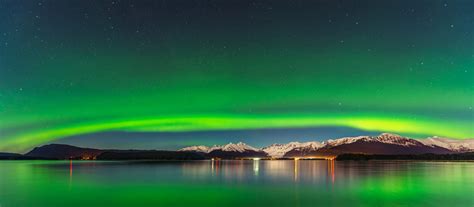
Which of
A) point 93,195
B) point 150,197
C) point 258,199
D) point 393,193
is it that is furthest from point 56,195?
point 393,193

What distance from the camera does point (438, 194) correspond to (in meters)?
38.4

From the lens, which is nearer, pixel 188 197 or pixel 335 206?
pixel 335 206

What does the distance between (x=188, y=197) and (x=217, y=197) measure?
2303 mm

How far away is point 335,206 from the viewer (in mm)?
30031

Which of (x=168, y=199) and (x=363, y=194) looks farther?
(x=363, y=194)

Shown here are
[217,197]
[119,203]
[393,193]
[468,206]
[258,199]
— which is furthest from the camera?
[393,193]

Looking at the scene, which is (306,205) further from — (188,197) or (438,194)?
(438,194)

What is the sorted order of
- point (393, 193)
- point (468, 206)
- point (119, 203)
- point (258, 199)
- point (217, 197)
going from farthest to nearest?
1. point (393, 193)
2. point (217, 197)
3. point (258, 199)
4. point (119, 203)
5. point (468, 206)

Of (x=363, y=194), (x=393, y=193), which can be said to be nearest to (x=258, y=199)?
(x=363, y=194)

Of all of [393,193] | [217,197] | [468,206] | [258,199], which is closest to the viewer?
[468,206]

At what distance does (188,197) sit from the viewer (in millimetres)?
35875

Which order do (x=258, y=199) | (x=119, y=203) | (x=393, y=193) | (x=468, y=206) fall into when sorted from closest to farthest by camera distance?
(x=468, y=206), (x=119, y=203), (x=258, y=199), (x=393, y=193)

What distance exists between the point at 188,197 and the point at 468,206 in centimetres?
1980

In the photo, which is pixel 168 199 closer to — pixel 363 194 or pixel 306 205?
Result: pixel 306 205
